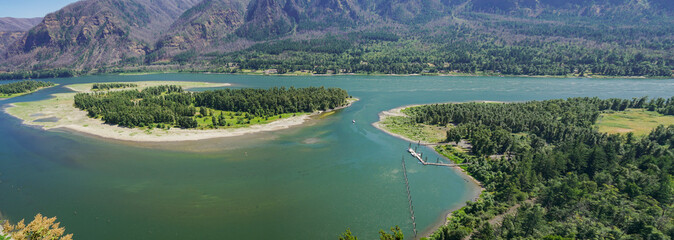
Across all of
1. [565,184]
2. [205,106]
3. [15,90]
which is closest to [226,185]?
[565,184]

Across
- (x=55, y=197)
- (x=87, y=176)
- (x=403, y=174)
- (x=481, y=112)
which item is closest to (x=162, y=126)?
(x=87, y=176)

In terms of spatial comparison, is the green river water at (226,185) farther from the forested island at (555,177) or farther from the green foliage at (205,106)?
the green foliage at (205,106)

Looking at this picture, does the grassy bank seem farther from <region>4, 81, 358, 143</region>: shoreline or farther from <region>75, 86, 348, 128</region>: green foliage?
<region>4, 81, 358, 143</region>: shoreline

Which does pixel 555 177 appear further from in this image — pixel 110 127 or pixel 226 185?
pixel 110 127

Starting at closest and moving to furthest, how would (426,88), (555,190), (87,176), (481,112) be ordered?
1. (555,190)
2. (87,176)
3. (481,112)
4. (426,88)

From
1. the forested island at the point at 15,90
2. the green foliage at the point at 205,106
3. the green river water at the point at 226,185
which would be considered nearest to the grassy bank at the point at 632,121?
the green river water at the point at 226,185

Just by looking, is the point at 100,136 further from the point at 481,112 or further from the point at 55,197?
the point at 481,112
